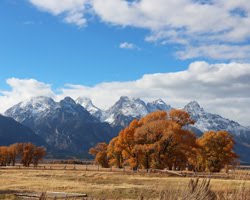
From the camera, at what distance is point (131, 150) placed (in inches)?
3762

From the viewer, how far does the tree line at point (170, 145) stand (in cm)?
8944

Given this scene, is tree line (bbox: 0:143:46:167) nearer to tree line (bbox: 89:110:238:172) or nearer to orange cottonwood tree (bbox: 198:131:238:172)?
tree line (bbox: 89:110:238:172)

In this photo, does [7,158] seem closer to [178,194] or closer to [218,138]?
[218,138]

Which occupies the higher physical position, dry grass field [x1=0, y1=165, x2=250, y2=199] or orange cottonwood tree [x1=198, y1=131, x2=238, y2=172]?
orange cottonwood tree [x1=198, y1=131, x2=238, y2=172]

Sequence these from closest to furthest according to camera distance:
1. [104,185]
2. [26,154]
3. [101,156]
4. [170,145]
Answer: [104,185] → [170,145] → [101,156] → [26,154]

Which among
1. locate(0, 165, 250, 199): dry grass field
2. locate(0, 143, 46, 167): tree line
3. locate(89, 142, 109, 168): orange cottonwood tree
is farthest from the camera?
locate(0, 143, 46, 167): tree line

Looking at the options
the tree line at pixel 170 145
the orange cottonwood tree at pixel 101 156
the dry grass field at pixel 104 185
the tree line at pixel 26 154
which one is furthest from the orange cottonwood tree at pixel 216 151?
the tree line at pixel 26 154

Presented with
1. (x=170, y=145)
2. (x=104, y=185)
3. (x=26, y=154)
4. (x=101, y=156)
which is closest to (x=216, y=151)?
(x=170, y=145)

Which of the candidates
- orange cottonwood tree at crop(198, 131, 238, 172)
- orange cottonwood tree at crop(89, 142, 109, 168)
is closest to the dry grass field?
orange cottonwood tree at crop(198, 131, 238, 172)

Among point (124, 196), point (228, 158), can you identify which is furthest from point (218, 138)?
point (124, 196)

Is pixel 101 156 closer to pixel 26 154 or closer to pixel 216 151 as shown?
pixel 26 154

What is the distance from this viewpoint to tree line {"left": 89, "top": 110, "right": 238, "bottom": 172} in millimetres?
89438

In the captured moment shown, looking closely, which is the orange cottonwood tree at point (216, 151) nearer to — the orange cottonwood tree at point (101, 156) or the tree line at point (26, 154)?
the orange cottonwood tree at point (101, 156)

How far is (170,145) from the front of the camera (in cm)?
9025
